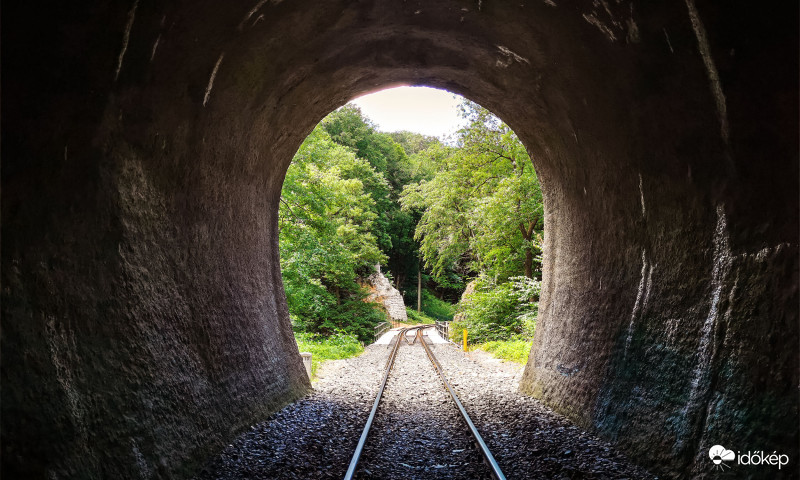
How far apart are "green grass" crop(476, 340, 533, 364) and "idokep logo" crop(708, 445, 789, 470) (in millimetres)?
7870

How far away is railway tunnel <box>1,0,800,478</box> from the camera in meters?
3.10

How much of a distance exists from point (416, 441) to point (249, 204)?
158 inches

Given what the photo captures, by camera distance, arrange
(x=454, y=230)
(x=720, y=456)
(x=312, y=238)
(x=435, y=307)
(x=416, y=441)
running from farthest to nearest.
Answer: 1. (x=435, y=307)
2. (x=454, y=230)
3. (x=312, y=238)
4. (x=416, y=441)
5. (x=720, y=456)

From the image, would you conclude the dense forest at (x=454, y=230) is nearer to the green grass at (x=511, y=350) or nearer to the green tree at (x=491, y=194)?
the green tree at (x=491, y=194)

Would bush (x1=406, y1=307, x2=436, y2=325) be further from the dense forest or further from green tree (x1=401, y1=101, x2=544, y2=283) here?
green tree (x1=401, y1=101, x2=544, y2=283)

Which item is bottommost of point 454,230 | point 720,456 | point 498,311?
point 720,456

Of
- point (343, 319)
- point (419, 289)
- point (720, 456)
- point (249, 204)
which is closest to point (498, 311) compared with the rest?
point (343, 319)

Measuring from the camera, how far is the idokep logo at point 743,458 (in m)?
3.20

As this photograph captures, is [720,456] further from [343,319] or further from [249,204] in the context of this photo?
[343,319]

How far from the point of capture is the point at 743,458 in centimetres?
347

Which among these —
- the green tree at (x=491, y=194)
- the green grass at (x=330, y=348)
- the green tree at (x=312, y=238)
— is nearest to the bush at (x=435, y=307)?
the green tree at (x=312, y=238)

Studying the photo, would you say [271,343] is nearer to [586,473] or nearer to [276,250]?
[276,250]

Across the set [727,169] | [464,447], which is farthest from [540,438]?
[727,169]

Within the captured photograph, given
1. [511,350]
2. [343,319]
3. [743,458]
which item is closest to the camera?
[743,458]
